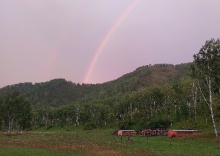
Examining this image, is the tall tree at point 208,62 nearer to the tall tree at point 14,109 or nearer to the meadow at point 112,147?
the meadow at point 112,147

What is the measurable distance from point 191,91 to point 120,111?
4887 cm

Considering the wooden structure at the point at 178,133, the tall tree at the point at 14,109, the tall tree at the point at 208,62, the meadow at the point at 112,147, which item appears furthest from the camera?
the tall tree at the point at 14,109

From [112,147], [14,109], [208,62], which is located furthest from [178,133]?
[14,109]

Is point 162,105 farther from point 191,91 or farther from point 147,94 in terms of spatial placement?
point 191,91

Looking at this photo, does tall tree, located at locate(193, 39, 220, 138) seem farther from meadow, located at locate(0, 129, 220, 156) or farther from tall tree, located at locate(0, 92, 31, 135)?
tall tree, located at locate(0, 92, 31, 135)

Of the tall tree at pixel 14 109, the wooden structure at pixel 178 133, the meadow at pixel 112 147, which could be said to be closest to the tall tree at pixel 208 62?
the meadow at pixel 112 147

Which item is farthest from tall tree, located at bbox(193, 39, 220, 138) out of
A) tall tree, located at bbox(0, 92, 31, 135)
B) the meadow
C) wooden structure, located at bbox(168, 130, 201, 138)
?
tall tree, located at bbox(0, 92, 31, 135)

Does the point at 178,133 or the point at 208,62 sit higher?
the point at 208,62

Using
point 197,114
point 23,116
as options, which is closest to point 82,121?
point 23,116

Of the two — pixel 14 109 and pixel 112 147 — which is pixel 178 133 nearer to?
pixel 112 147

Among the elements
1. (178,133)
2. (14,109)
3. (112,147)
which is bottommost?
(112,147)

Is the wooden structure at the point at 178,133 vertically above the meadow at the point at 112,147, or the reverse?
the wooden structure at the point at 178,133

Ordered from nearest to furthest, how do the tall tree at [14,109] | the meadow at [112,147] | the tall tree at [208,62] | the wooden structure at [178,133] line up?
the meadow at [112,147] → the tall tree at [208,62] → the wooden structure at [178,133] → the tall tree at [14,109]

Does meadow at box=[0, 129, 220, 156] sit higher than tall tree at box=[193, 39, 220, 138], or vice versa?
tall tree at box=[193, 39, 220, 138]
